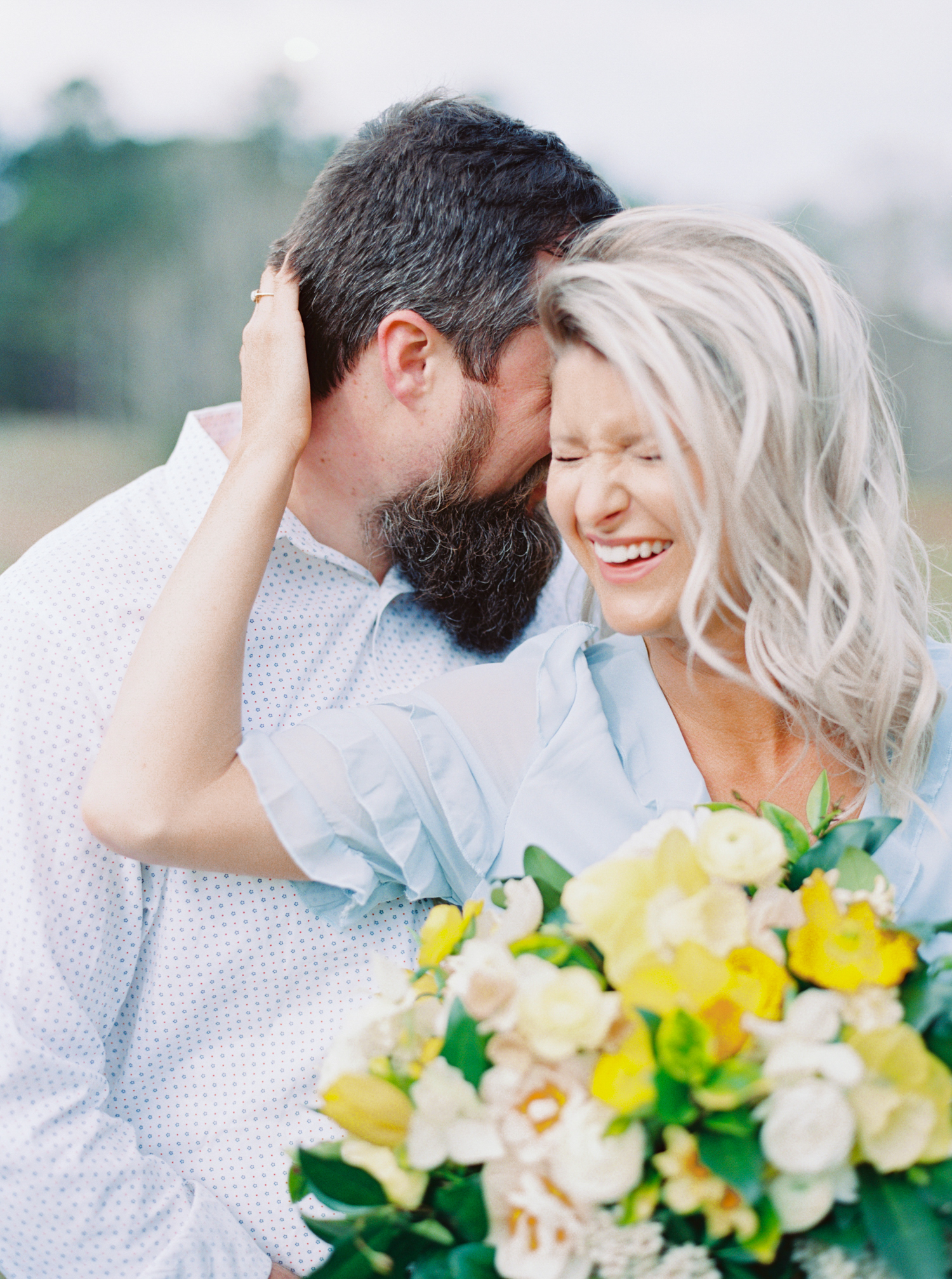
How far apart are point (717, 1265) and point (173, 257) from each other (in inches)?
404

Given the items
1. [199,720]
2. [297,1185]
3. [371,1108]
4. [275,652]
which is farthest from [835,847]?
[275,652]

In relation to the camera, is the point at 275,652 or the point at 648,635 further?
the point at 275,652

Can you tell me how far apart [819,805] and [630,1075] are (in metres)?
0.43

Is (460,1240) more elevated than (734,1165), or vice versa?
(734,1165)

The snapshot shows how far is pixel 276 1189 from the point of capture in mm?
1531

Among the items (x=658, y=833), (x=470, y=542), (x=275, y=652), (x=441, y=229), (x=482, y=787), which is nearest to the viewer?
(x=658, y=833)

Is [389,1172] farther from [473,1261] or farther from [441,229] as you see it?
[441,229]

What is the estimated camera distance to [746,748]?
5.18 feet

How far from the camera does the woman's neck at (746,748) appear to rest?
1.54m

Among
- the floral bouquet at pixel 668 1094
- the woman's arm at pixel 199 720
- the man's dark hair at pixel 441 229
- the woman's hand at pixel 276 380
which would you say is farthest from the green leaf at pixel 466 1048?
the man's dark hair at pixel 441 229

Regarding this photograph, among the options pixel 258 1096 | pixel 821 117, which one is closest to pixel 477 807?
pixel 258 1096

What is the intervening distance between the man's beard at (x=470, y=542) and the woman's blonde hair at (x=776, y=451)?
323 mm

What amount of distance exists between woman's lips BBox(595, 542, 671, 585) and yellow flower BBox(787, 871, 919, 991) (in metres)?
0.56

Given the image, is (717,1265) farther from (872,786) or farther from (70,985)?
(70,985)
